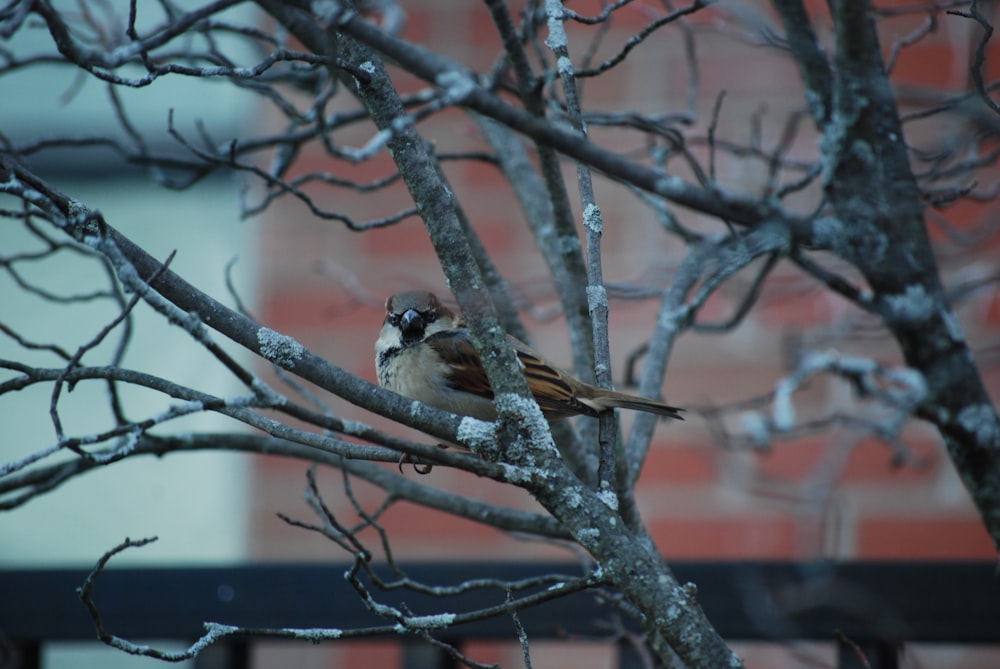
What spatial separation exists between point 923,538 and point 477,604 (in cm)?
153

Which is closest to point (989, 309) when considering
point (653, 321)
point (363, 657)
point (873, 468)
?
point (873, 468)

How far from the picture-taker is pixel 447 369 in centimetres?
225

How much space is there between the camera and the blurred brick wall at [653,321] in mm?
2965

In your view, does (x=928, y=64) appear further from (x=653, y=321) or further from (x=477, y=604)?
(x=477, y=604)

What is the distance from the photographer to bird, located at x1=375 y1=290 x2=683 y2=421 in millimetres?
1921

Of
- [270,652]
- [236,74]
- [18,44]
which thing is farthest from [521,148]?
[18,44]

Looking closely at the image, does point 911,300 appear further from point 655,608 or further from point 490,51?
→ point 490,51

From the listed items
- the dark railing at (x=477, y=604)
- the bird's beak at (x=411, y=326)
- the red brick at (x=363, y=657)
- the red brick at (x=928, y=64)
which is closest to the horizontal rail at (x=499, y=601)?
the dark railing at (x=477, y=604)

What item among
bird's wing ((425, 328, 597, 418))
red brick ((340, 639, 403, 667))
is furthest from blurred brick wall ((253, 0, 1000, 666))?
bird's wing ((425, 328, 597, 418))

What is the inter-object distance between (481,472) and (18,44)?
372cm

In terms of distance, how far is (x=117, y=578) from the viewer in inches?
90.0

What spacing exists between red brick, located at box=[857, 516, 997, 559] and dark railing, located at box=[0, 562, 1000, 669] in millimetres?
920

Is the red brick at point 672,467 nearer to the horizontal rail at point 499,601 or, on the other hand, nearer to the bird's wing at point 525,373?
the horizontal rail at point 499,601

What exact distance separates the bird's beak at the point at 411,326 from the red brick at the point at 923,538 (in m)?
1.59
